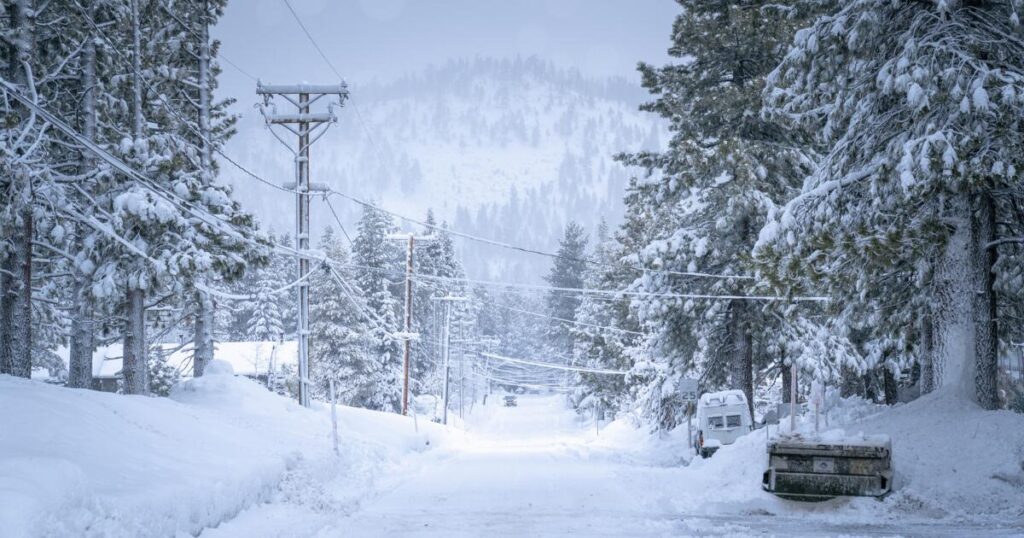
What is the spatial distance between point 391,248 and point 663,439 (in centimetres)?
3654

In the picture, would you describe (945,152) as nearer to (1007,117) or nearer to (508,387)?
(1007,117)

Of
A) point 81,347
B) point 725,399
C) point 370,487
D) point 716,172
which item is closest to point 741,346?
point 725,399

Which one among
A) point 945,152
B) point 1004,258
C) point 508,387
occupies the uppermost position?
point 945,152

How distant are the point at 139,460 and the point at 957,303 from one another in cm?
1357

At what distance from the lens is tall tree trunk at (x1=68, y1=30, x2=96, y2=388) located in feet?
63.0

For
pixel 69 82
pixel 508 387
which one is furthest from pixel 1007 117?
pixel 508 387

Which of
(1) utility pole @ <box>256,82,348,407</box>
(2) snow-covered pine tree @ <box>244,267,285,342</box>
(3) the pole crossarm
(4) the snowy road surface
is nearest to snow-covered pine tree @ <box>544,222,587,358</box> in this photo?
(2) snow-covered pine tree @ <box>244,267,285,342</box>

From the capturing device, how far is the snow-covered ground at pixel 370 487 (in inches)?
323

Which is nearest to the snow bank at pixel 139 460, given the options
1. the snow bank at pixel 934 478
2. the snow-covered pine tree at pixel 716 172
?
the snow bank at pixel 934 478

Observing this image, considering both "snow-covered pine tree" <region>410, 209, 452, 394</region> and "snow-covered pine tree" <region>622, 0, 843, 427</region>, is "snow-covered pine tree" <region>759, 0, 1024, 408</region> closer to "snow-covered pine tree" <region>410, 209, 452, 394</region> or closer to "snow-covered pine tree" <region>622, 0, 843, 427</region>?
"snow-covered pine tree" <region>622, 0, 843, 427</region>

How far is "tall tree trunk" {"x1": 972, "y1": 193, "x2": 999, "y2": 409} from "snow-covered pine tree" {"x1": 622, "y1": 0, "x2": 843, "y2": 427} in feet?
21.4

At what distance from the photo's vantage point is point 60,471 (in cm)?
751

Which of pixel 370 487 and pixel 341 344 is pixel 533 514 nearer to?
pixel 370 487

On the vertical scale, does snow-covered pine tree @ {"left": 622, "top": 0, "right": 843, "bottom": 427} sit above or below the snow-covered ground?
above
